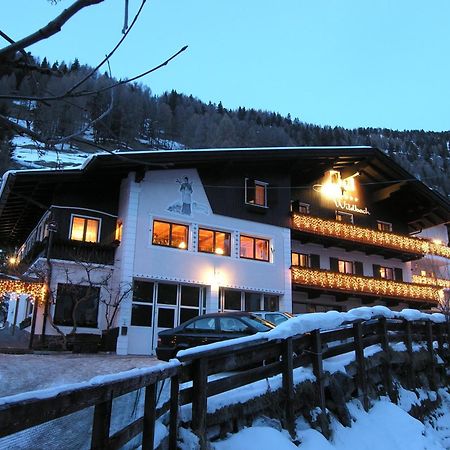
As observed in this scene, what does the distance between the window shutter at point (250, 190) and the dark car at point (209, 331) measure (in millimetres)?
12552

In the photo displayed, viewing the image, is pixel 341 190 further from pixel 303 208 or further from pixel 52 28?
pixel 52 28

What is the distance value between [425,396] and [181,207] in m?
14.8

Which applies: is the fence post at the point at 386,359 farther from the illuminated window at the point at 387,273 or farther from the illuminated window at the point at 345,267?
the illuminated window at the point at 387,273

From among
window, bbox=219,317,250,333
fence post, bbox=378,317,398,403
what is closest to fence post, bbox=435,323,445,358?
fence post, bbox=378,317,398,403

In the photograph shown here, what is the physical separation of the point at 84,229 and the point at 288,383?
16682 mm

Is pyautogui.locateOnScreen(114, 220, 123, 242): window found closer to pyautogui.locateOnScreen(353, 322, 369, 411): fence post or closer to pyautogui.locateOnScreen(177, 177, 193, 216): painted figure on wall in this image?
pyautogui.locateOnScreen(177, 177, 193, 216): painted figure on wall

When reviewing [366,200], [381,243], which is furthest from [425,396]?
[366,200]

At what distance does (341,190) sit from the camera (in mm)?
31094

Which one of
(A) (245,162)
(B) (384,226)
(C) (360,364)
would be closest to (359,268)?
(B) (384,226)

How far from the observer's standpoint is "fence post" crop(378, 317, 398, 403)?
10.5 m

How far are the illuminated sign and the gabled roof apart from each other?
57 centimetres

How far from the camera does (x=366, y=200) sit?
108 ft

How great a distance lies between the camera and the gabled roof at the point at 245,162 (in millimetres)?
21359

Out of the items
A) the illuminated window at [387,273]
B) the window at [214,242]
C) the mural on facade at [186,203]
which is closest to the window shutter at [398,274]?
the illuminated window at [387,273]
